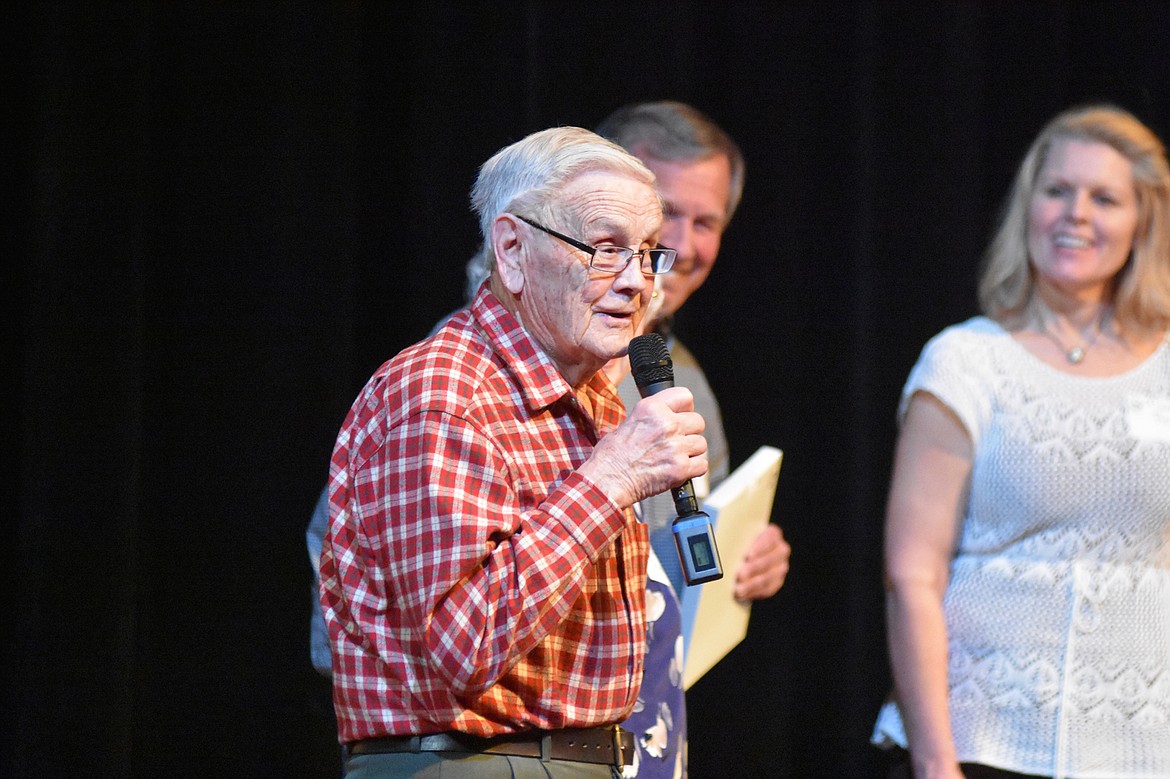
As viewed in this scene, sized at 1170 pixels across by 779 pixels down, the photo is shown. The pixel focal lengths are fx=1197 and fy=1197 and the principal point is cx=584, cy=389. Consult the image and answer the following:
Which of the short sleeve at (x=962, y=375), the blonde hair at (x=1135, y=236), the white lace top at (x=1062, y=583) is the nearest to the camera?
the white lace top at (x=1062, y=583)

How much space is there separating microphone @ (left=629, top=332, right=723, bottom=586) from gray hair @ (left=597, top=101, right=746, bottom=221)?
0.87 metres

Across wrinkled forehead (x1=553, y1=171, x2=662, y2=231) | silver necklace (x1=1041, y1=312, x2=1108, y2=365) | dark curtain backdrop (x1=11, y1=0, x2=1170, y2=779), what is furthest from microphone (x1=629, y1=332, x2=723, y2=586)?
dark curtain backdrop (x1=11, y1=0, x2=1170, y2=779)

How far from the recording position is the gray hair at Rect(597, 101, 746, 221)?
2203 millimetres

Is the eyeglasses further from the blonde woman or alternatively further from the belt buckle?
A: the blonde woman

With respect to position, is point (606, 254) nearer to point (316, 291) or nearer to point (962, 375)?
point (962, 375)

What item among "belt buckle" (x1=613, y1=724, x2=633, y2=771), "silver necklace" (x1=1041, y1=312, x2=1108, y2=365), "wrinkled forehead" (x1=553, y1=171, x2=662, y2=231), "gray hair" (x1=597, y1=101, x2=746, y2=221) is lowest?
→ "belt buckle" (x1=613, y1=724, x2=633, y2=771)

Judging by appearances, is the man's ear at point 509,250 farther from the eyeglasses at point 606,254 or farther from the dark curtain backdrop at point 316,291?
the dark curtain backdrop at point 316,291

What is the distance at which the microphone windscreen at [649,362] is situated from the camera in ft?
4.47

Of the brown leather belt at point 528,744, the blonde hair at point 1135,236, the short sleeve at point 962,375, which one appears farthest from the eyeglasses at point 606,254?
the blonde hair at point 1135,236

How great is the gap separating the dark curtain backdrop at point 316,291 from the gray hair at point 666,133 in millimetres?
338

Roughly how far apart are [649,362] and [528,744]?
440 mm

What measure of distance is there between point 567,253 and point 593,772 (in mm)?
575

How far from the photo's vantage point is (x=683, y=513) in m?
1.31

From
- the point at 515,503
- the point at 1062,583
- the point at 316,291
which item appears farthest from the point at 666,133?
the point at 515,503
